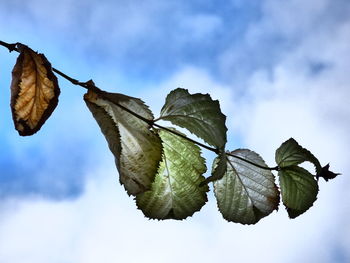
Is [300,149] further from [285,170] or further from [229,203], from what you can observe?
[229,203]

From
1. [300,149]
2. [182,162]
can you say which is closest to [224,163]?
[182,162]

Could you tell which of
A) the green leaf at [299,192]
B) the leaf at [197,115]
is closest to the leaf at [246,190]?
the green leaf at [299,192]

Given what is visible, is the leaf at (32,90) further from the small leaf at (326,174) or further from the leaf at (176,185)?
the small leaf at (326,174)

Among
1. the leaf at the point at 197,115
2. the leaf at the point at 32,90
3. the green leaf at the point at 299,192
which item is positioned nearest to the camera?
the leaf at the point at 32,90

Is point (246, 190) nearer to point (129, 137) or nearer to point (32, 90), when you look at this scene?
point (129, 137)

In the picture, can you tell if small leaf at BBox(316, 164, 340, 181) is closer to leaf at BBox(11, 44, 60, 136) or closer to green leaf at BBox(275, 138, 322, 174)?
green leaf at BBox(275, 138, 322, 174)

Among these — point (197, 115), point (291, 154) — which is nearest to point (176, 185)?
point (197, 115)
